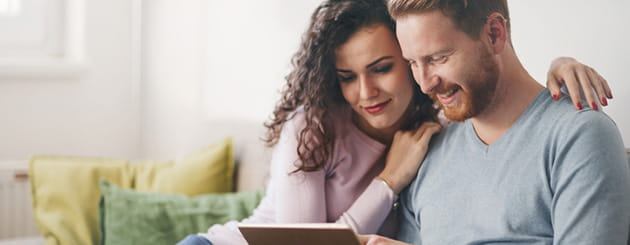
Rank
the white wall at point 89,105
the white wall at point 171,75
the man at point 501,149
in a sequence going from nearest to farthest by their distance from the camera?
the man at point 501,149
the white wall at point 171,75
the white wall at point 89,105

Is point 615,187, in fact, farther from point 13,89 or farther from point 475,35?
point 13,89

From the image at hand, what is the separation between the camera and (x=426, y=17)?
1183mm

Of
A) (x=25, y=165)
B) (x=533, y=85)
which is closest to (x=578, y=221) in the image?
(x=533, y=85)

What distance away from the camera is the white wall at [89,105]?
277 cm

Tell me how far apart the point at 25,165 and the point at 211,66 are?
878mm

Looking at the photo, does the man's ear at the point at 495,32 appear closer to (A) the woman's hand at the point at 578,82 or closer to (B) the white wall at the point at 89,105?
(A) the woman's hand at the point at 578,82

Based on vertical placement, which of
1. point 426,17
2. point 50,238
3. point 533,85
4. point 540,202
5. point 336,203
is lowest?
point 50,238

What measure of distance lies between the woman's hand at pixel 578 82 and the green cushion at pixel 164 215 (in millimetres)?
1073

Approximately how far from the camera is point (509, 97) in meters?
1.16

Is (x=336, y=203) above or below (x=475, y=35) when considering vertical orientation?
below

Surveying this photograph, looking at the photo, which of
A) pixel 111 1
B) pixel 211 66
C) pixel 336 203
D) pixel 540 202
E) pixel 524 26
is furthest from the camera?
pixel 111 1

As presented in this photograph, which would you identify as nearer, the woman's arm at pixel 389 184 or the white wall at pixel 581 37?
the white wall at pixel 581 37

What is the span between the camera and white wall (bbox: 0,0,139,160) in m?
2.77

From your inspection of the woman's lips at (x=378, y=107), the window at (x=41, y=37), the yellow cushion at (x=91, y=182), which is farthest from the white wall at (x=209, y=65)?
the woman's lips at (x=378, y=107)
